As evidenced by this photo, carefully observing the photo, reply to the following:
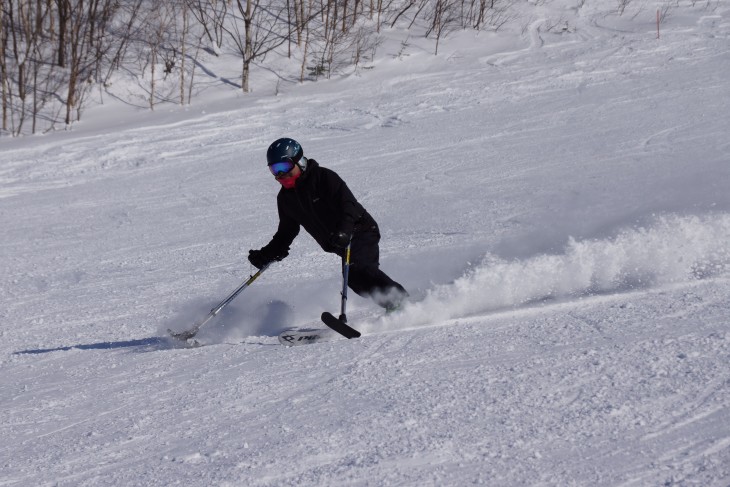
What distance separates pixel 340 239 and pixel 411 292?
130 cm

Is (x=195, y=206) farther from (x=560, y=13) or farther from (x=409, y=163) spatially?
(x=560, y=13)

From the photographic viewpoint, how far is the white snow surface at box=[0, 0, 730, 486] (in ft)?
11.5

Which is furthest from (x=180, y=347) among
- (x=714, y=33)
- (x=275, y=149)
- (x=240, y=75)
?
(x=714, y=33)

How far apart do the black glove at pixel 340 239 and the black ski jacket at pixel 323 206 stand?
0.05m

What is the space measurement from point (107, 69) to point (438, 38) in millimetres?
8735

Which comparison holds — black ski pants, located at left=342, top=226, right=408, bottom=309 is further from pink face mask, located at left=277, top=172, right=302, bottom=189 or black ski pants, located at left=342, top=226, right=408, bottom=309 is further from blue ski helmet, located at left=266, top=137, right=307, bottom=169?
blue ski helmet, located at left=266, top=137, right=307, bottom=169

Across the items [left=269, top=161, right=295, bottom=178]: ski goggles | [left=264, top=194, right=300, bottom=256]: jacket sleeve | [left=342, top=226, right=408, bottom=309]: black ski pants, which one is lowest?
[left=342, top=226, right=408, bottom=309]: black ski pants

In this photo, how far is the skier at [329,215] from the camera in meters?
5.54

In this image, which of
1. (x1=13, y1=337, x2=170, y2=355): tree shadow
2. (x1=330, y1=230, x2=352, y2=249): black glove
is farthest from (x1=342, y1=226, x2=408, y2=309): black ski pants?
(x1=13, y1=337, x2=170, y2=355): tree shadow

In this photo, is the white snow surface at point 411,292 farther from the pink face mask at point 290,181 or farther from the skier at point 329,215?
the pink face mask at point 290,181

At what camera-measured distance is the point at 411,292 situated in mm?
6547

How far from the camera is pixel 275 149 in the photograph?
551 centimetres

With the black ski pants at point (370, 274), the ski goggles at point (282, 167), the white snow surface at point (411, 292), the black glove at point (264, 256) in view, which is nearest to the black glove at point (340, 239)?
the black ski pants at point (370, 274)

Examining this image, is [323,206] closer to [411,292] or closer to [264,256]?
[264,256]
